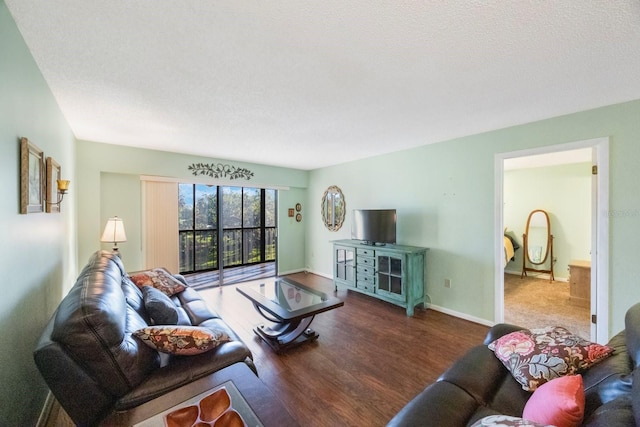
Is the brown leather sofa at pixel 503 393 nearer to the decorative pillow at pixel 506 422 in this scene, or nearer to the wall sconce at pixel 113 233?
the decorative pillow at pixel 506 422

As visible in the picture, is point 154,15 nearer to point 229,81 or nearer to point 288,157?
point 229,81

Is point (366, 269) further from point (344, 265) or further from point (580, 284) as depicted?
point (580, 284)

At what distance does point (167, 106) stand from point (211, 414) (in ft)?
8.03

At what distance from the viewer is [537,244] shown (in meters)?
5.25

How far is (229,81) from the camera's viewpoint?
190cm

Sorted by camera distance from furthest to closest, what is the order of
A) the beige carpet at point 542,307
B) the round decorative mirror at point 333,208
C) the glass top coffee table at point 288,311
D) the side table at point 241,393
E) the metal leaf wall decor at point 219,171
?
the round decorative mirror at point 333,208 → the metal leaf wall decor at point 219,171 → the beige carpet at point 542,307 → the glass top coffee table at point 288,311 → the side table at point 241,393

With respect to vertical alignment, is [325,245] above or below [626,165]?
below

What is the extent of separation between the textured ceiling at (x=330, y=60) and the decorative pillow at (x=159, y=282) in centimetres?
170

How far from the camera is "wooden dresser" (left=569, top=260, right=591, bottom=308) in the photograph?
12.0 ft

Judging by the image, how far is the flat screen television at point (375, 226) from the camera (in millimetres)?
3797

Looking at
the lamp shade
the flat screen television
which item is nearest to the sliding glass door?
the lamp shade

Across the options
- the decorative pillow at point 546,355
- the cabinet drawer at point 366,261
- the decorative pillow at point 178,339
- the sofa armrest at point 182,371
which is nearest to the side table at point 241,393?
the sofa armrest at point 182,371

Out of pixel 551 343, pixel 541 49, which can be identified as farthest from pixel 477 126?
pixel 551 343

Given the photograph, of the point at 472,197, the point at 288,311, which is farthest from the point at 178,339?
the point at 472,197
